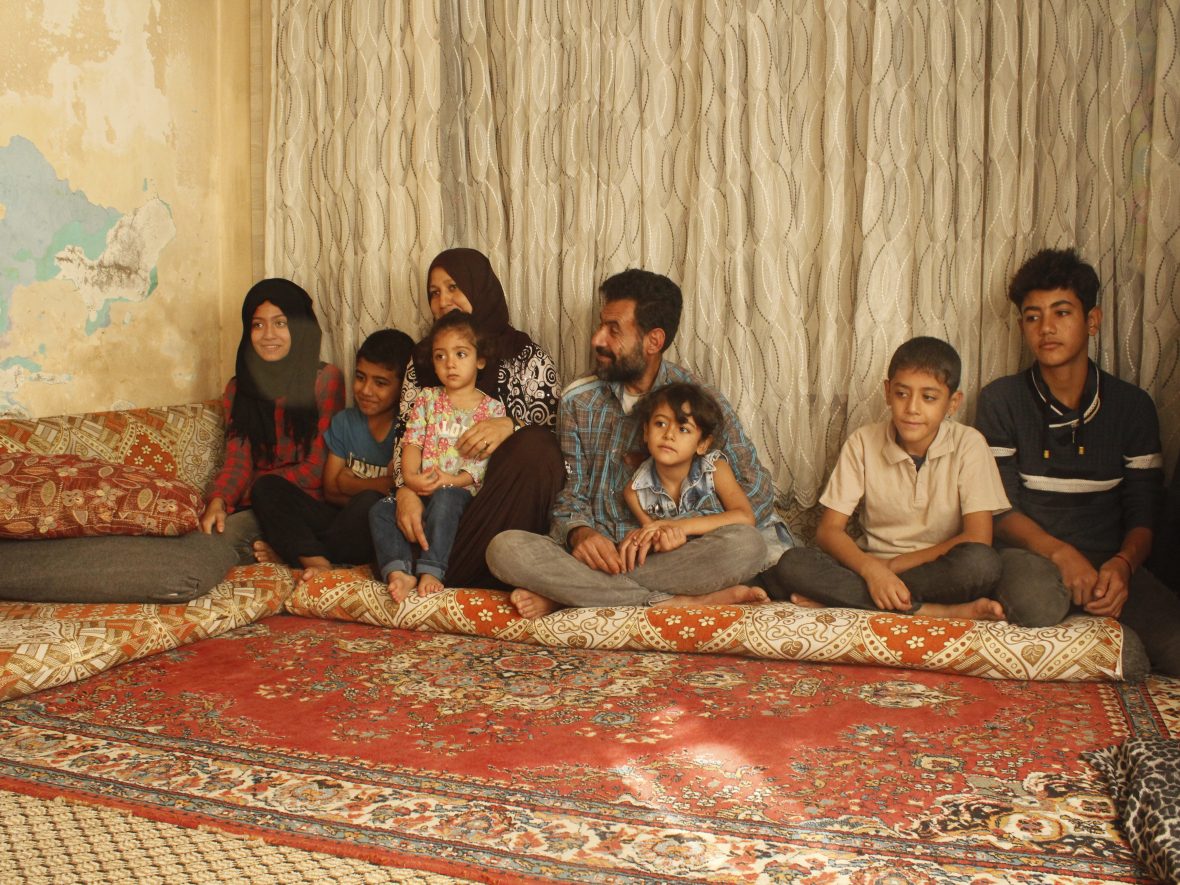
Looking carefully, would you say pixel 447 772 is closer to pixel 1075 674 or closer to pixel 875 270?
pixel 1075 674

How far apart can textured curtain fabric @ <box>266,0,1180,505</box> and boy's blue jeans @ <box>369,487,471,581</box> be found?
90 cm

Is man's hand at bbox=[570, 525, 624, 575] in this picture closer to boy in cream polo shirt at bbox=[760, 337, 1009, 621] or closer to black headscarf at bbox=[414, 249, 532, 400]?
boy in cream polo shirt at bbox=[760, 337, 1009, 621]

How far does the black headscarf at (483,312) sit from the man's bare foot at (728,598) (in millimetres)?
1109

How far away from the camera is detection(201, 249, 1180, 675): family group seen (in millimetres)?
3096

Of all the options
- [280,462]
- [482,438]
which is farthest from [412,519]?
[280,462]

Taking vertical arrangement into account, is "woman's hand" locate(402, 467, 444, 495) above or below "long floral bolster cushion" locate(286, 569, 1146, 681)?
above

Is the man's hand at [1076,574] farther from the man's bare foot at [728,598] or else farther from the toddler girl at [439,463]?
the toddler girl at [439,463]

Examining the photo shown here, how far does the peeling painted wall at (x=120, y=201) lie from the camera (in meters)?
3.65

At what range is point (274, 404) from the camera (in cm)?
405

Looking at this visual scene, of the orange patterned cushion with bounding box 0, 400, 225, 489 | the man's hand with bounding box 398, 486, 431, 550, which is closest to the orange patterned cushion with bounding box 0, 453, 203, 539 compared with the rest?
the orange patterned cushion with bounding box 0, 400, 225, 489

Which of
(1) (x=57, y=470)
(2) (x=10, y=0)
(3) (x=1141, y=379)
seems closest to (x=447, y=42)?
(2) (x=10, y=0)

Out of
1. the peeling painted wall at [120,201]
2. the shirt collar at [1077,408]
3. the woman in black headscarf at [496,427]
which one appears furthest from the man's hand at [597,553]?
A: the peeling painted wall at [120,201]

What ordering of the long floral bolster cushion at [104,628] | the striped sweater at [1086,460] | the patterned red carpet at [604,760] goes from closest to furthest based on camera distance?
the patterned red carpet at [604,760] → the long floral bolster cushion at [104,628] → the striped sweater at [1086,460]

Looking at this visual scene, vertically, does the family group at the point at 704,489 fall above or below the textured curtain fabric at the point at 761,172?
below
